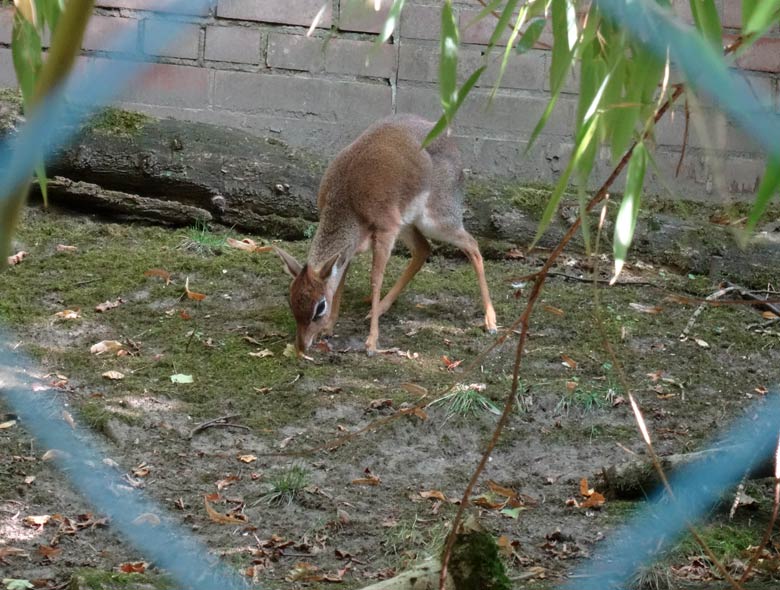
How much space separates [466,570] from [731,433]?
8.05ft

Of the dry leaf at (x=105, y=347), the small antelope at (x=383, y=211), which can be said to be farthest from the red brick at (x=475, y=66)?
the dry leaf at (x=105, y=347)

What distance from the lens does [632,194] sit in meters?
1.48

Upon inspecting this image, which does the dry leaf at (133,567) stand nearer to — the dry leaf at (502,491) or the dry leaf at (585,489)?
the dry leaf at (502,491)

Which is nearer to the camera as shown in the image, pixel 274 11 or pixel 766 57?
pixel 274 11

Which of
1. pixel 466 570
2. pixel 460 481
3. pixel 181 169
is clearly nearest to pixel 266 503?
pixel 460 481

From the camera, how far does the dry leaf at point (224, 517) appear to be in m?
3.54

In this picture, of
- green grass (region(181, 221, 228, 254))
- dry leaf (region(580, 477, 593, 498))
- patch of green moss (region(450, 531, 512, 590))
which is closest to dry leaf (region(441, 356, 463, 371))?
dry leaf (region(580, 477, 593, 498))

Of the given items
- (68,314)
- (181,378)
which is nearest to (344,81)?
(68,314)

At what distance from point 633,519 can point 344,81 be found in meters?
4.39

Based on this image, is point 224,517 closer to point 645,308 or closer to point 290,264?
point 290,264

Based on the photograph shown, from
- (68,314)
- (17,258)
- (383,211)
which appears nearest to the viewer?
(68,314)

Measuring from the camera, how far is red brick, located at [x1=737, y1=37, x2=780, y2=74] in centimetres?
722

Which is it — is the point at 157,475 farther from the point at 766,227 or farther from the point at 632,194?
the point at 766,227

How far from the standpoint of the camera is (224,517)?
11.6 feet
